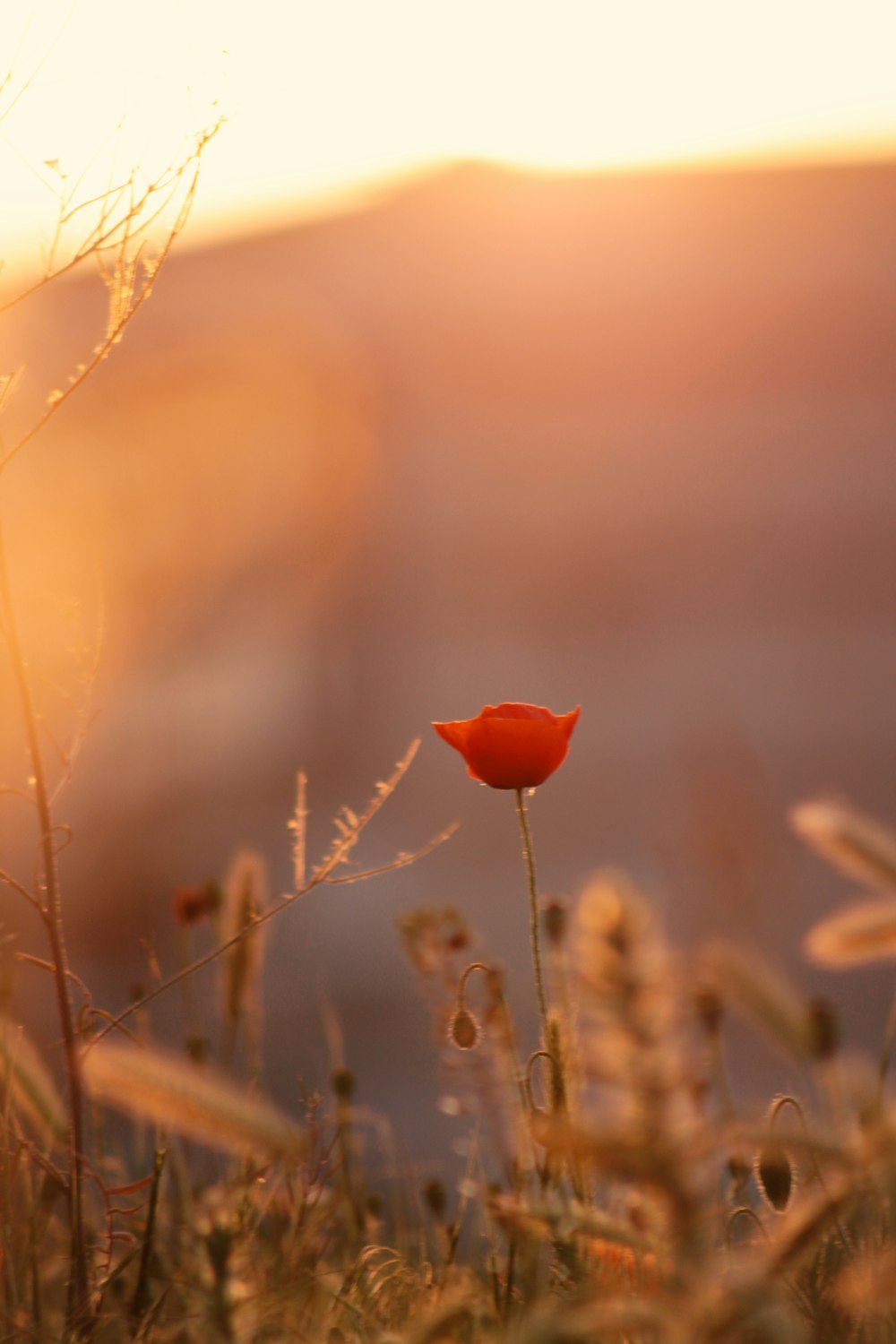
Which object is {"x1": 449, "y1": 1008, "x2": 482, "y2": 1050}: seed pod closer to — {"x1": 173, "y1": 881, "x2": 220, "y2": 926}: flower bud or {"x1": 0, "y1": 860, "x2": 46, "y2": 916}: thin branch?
{"x1": 0, "y1": 860, "x2": 46, "y2": 916}: thin branch

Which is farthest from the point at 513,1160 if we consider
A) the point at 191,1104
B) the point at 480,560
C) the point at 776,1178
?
the point at 480,560

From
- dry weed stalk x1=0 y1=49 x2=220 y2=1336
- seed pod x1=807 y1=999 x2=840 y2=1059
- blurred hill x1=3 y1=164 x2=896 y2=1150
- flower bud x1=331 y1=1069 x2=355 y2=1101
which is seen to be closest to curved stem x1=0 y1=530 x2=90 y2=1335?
dry weed stalk x1=0 y1=49 x2=220 y2=1336

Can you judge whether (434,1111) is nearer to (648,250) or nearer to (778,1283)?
(778,1283)

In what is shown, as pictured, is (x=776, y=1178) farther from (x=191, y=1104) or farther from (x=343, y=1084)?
(x=343, y=1084)

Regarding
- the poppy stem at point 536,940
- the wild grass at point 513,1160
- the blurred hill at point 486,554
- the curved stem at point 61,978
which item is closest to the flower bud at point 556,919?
the wild grass at point 513,1160

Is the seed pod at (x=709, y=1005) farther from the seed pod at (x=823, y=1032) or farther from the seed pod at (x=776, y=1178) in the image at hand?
the seed pod at (x=776, y=1178)

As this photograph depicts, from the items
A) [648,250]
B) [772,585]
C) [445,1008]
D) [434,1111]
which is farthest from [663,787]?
[445,1008]
